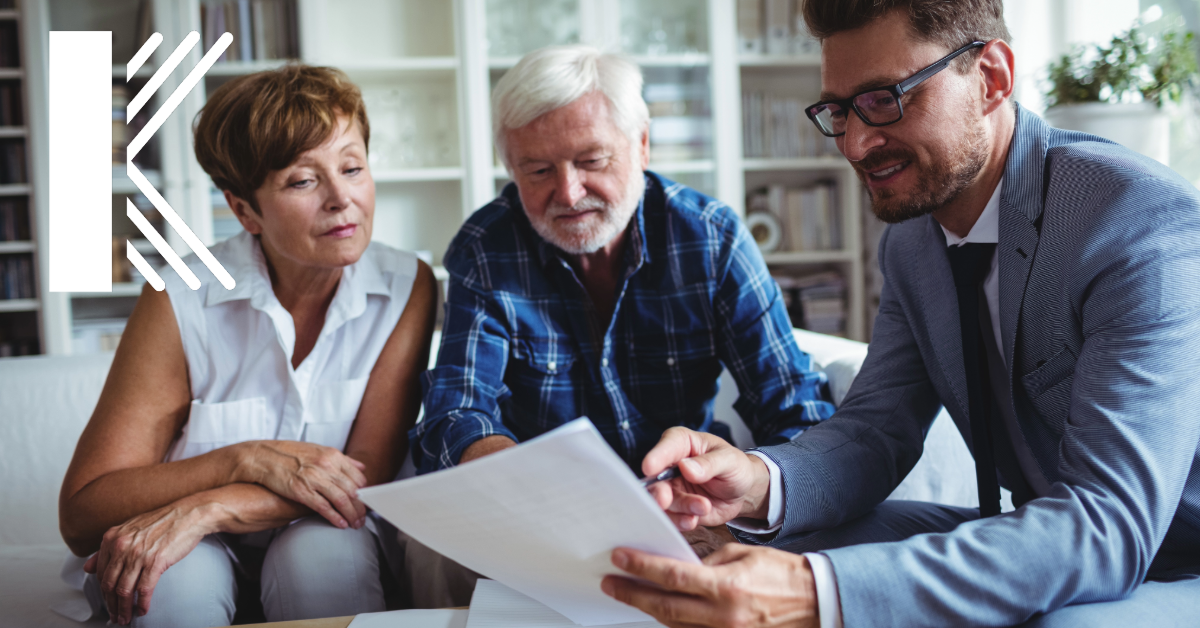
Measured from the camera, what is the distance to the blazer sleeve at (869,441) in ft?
3.21

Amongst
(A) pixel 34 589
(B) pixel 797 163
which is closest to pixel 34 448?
(A) pixel 34 589

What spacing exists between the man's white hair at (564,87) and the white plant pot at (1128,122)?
1444 millimetres

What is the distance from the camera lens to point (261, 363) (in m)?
1.38

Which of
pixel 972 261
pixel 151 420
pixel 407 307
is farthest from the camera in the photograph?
pixel 407 307

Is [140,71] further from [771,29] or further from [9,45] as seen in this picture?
[771,29]

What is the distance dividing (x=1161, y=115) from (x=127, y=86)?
11.5 feet

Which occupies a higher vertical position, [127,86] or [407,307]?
[127,86]

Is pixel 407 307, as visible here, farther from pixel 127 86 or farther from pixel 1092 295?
pixel 127 86

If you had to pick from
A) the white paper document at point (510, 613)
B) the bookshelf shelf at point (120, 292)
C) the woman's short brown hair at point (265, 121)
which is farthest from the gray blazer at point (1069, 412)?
the bookshelf shelf at point (120, 292)

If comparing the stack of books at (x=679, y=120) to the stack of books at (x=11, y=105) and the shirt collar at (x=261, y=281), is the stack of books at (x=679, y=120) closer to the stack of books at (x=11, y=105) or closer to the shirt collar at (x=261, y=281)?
the shirt collar at (x=261, y=281)

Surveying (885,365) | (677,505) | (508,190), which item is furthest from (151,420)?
(885,365)

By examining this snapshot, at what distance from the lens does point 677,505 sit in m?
0.83

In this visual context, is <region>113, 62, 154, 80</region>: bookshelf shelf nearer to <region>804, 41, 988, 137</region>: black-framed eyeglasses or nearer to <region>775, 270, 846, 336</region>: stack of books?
<region>775, 270, 846, 336</region>: stack of books

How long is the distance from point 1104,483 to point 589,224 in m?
0.83
